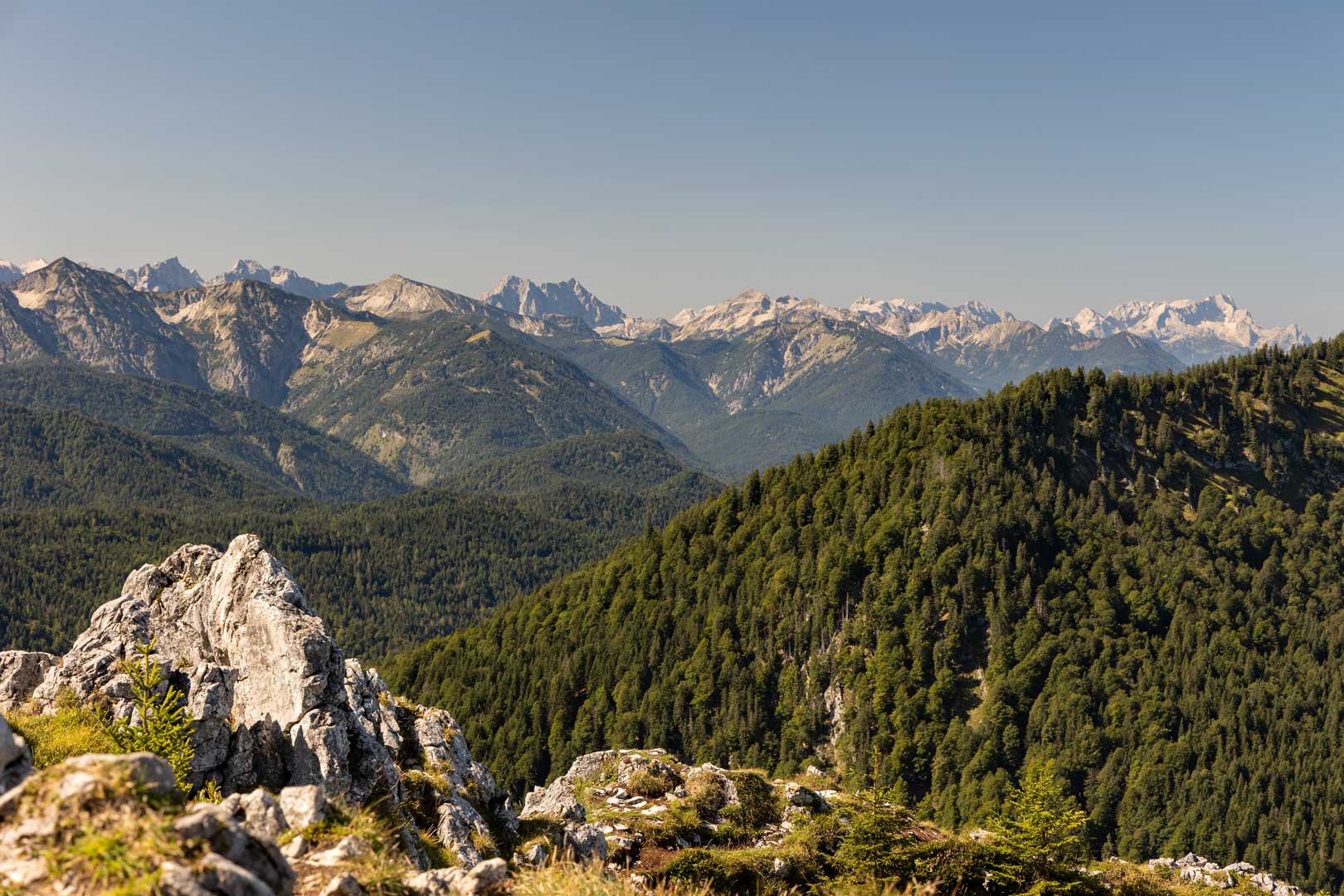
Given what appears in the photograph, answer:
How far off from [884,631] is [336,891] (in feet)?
544

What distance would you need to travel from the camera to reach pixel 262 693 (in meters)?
34.8

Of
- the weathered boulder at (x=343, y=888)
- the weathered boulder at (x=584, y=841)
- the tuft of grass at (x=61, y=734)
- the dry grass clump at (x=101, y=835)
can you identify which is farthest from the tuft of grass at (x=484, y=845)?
the dry grass clump at (x=101, y=835)

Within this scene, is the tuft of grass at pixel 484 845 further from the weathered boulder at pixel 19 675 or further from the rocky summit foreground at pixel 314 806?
the weathered boulder at pixel 19 675

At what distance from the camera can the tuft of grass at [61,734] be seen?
2761 cm

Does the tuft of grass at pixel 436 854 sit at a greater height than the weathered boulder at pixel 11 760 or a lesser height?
lesser

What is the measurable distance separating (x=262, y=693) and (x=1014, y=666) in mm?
160091

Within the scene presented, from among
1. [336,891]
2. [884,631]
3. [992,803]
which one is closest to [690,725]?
[884,631]

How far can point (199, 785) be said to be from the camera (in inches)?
1159

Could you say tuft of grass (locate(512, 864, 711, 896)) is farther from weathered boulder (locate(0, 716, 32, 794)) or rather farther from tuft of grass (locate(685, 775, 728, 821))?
tuft of grass (locate(685, 775, 728, 821))

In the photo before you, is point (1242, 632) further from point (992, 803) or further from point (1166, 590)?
point (992, 803)

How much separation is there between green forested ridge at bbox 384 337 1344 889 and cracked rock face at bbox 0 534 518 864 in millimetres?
115538

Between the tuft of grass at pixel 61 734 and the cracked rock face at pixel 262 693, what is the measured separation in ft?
5.55

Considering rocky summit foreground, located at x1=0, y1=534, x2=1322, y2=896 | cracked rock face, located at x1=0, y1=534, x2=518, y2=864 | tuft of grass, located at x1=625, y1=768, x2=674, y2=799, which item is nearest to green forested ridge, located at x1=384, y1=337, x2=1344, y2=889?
tuft of grass, located at x1=625, y1=768, x2=674, y2=799

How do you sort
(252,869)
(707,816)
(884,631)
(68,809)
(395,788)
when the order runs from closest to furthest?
(68,809) < (252,869) < (395,788) < (707,816) < (884,631)
